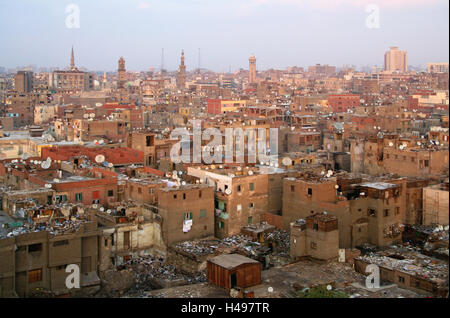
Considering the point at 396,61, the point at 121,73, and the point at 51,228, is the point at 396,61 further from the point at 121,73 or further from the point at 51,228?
the point at 51,228

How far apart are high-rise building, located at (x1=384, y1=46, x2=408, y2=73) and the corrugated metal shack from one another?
115 m

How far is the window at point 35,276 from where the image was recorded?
1441cm

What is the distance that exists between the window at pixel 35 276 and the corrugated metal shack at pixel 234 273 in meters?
4.19

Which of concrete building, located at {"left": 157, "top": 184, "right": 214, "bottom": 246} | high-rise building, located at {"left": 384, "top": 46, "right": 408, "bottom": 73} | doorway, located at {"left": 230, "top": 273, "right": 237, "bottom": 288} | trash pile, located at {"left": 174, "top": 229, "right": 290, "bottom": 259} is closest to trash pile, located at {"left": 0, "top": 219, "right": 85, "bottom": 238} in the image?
concrete building, located at {"left": 157, "top": 184, "right": 214, "bottom": 246}

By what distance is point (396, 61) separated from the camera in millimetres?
123500

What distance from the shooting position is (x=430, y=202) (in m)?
19.4

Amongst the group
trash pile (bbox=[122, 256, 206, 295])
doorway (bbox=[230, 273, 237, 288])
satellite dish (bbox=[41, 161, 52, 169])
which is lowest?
trash pile (bbox=[122, 256, 206, 295])

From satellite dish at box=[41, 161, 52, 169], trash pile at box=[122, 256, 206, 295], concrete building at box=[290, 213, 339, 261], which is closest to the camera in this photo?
trash pile at box=[122, 256, 206, 295]

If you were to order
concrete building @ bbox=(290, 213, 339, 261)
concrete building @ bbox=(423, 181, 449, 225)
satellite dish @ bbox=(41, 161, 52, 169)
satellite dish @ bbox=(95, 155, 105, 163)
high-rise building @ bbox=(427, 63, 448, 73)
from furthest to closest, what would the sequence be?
satellite dish @ bbox=(95, 155, 105, 163)
high-rise building @ bbox=(427, 63, 448, 73)
satellite dish @ bbox=(41, 161, 52, 169)
concrete building @ bbox=(423, 181, 449, 225)
concrete building @ bbox=(290, 213, 339, 261)

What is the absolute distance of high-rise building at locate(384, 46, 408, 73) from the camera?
122750 millimetres

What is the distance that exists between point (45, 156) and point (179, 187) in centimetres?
863

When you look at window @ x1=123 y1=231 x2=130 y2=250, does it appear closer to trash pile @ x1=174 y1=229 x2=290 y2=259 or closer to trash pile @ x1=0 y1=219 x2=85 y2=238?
trash pile @ x1=174 y1=229 x2=290 y2=259

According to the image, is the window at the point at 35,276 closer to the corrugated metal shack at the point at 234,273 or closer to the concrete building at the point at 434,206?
the corrugated metal shack at the point at 234,273

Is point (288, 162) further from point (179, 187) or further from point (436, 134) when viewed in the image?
point (436, 134)
